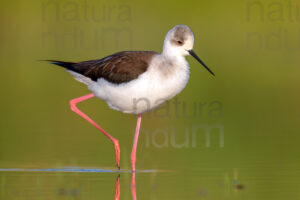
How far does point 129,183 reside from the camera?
8.60 metres

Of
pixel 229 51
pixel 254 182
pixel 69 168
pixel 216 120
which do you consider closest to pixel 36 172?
pixel 69 168

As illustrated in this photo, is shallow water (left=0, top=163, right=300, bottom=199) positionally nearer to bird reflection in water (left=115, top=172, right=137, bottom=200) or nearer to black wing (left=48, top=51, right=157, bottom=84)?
bird reflection in water (left=115, top=172, right=137, bottom=200)

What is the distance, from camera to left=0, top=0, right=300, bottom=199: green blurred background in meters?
8.59

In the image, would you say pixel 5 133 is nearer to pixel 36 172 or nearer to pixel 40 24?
pixel 36 172

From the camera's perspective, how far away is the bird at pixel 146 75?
9.56 m

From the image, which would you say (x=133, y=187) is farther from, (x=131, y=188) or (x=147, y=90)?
(x=147, y=90)

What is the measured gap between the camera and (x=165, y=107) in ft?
52.1

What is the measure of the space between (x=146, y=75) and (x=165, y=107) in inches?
251

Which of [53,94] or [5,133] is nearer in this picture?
[5,133]

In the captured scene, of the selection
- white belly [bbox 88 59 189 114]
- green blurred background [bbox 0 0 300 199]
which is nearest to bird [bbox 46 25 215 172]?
white belly [bbox 88 59 189 114]

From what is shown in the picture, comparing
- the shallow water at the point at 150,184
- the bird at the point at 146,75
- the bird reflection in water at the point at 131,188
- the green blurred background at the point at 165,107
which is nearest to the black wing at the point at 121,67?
the bird at the point at 146,75

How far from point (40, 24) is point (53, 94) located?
6937 millimetres

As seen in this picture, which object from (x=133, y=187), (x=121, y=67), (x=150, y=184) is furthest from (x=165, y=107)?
(x=133, y=187)

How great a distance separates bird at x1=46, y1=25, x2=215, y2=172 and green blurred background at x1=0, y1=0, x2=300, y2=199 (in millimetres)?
882
